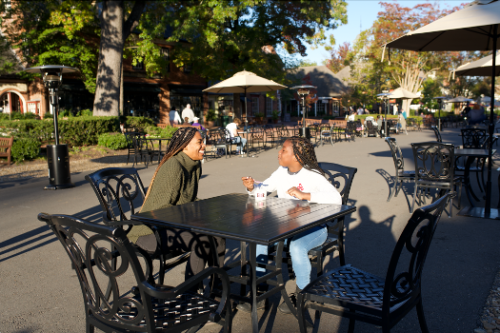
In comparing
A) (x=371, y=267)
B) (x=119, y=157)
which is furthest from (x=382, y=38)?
(x=371, y=267)

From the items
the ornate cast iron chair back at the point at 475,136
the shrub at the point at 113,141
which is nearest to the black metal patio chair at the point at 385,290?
the ornate cast iron chair back at the point at 475,136

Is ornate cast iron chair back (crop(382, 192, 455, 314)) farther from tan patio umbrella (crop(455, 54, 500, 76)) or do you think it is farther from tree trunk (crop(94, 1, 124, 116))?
tree trunk (crop(94, 1, 124, 116))

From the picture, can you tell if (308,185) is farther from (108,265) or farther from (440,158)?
(440,158)

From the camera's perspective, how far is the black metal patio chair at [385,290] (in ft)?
7.30

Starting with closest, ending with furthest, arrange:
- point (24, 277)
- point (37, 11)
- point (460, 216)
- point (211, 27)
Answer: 1. point (24, 277)
2. point (460, 216)
3. point (211, 27)
4. point (37, 11)

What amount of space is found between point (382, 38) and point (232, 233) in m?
34.7

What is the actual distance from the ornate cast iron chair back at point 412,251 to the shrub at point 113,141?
14614 millimetres

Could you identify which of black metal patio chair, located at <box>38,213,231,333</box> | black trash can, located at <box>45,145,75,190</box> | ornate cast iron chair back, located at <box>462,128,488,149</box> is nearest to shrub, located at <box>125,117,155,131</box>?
black trash can, located at <box>45,145,75,190</box>

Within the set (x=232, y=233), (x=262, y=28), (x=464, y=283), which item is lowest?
(x=464, y=283)

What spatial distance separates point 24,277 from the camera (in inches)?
162

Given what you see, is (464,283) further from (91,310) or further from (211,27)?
(211,27)

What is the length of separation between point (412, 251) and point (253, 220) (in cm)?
108

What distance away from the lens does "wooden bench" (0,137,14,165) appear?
497 inches

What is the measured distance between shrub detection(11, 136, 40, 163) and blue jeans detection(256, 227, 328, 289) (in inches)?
482
